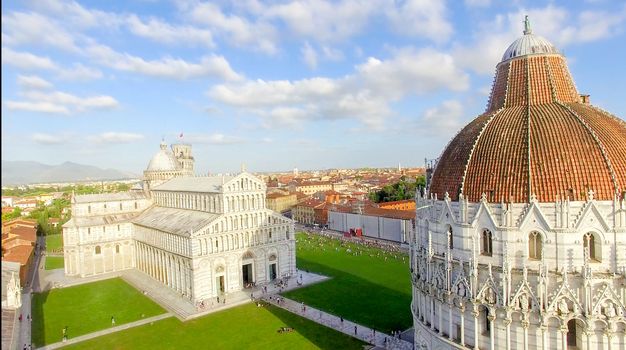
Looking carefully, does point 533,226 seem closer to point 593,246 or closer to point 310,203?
point 593,246

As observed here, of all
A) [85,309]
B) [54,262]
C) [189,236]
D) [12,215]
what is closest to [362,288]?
[189,236]

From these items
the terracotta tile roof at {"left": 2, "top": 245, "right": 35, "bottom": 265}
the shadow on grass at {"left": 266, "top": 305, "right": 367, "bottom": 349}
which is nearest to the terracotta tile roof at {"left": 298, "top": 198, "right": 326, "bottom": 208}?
the terracotta tile roof at {"left": 2, "top": 245, "right": 35, "bottom": 265}

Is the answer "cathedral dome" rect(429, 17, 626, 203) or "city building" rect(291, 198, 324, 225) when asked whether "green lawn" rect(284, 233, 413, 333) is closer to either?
"cathedral dome" rect(429, 17, 626, 203)

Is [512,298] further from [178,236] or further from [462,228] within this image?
[178,236]

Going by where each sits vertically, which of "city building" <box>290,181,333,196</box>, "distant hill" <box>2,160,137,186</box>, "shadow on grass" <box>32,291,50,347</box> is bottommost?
"shadow on grass" <box>32,291,50,347</box>

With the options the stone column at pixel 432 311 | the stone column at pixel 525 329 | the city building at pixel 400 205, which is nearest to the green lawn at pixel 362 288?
the stone column at pixel 432 311

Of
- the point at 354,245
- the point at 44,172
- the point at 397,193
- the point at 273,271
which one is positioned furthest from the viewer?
the point at 397,193

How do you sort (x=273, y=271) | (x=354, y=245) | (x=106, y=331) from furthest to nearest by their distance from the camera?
(x=354, y=245), (x=273, y=271), (x=106, y=331)
